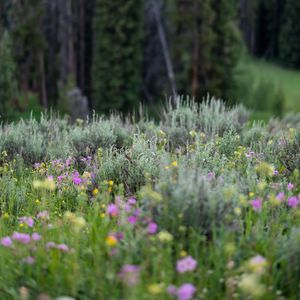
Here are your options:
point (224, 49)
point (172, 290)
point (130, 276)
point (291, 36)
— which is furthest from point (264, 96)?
point (130, 276)

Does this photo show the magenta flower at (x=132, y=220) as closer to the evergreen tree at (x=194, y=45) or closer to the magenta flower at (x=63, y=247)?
the magenta flower at (x=63, y=247)

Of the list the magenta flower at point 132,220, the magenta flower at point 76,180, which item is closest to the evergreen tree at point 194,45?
the magenta flower at point 76,180

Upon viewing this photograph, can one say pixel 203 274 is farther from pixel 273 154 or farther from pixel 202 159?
pixel 273 154

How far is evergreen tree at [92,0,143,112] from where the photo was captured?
27.2 m

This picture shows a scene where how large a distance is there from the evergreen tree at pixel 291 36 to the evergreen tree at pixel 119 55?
23.4 m

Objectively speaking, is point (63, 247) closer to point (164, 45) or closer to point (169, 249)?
point (169, 249)

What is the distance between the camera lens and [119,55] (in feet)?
89.9

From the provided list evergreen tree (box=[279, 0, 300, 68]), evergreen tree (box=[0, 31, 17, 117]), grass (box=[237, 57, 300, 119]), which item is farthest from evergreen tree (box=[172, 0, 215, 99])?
evergreen tree (box=[279, 0, 300, 68])

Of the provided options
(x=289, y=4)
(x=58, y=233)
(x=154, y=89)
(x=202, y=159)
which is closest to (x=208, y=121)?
(x=202, y=159)

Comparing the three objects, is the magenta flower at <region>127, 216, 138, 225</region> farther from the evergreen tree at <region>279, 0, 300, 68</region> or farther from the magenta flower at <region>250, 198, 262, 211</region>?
the evergreen tree at <region>279, 0, 300, 68</region>

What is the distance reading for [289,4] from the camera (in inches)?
1858

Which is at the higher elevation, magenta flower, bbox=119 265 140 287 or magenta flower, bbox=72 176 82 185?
magenta flower, bbox=119 265 140 287

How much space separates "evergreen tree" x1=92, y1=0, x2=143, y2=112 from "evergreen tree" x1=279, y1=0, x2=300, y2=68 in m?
23.4

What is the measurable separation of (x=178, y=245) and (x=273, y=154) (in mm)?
2699
